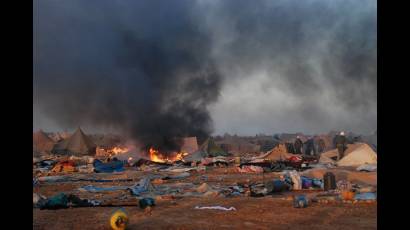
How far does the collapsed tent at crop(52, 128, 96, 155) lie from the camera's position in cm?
3616

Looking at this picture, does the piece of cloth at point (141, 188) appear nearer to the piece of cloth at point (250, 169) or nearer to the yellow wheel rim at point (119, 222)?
the yellow wheel rim at point (119, 222)

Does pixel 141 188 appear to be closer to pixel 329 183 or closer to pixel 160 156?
pixel 329 183

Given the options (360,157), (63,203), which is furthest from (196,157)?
(63,203)

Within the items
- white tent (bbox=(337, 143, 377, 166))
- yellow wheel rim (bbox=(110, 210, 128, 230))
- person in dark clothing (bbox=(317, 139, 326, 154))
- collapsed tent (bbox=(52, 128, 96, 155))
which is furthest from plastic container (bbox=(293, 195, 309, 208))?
collapsed tent (bbox=(52, 128, 96, 155))

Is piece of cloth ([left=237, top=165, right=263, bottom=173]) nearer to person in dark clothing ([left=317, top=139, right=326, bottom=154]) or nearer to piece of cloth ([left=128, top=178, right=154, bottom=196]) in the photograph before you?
piece of cloth ([left=128, top=178, right=154, bottom=196])

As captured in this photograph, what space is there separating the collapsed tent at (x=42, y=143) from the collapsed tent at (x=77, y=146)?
2760 millimetres

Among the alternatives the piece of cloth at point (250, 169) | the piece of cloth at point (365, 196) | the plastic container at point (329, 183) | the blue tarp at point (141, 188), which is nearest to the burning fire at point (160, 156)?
the piece of cloth at point (250, 169)

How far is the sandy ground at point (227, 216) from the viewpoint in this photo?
8195 millimetres

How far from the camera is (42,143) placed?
41031mm

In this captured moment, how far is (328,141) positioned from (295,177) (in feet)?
92.7

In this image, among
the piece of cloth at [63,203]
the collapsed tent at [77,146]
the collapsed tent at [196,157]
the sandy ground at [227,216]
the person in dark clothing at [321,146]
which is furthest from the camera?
the person in dark clothing at [321,146]
